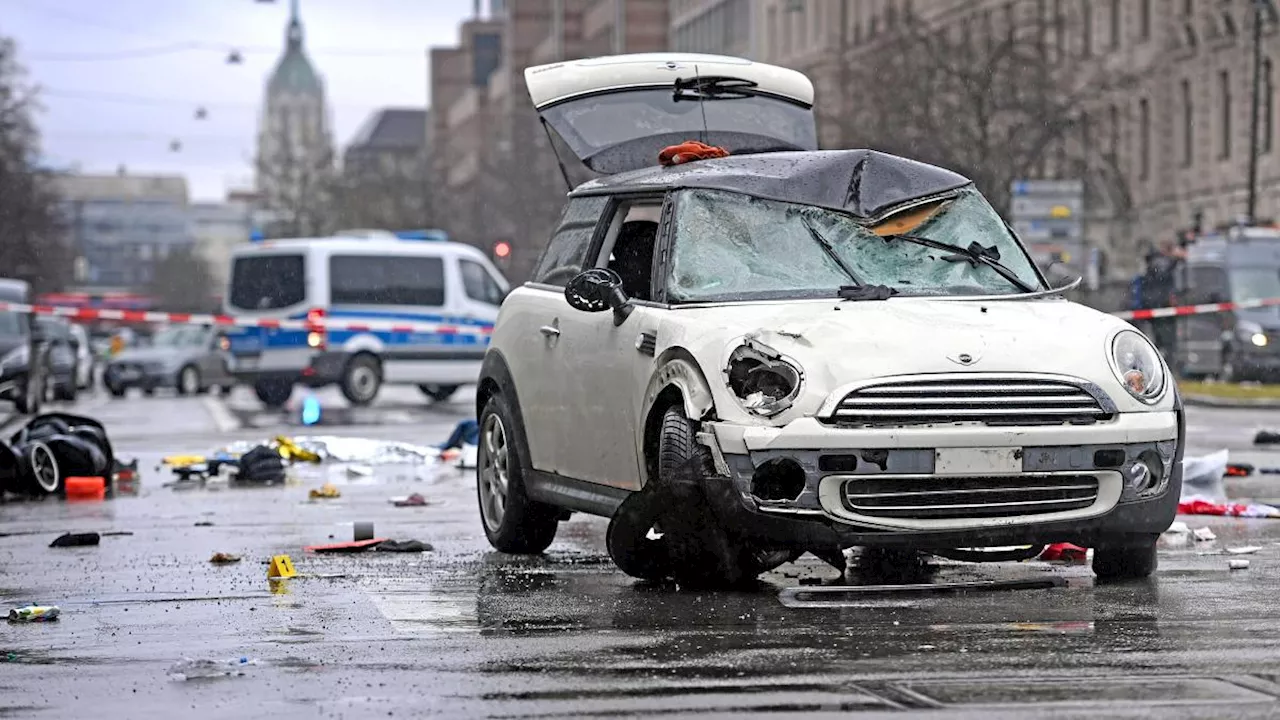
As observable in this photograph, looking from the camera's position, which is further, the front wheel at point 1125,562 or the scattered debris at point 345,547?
the scattered debris at point 345,547

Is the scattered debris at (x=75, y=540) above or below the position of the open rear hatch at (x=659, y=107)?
below

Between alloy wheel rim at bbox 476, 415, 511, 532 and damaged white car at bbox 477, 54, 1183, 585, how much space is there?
0.40 feet

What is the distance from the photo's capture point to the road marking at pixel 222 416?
26.7m

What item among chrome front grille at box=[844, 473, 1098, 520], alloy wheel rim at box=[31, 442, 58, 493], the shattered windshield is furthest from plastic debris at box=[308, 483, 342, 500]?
chrome front grille at box=[844, 473, 1098, 520]

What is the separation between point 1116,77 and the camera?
5606cm

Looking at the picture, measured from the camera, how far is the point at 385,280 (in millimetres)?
34062

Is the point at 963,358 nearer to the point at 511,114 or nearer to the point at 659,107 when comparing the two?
the point at 659,107

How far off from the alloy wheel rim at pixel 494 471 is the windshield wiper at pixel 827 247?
79.5 inches

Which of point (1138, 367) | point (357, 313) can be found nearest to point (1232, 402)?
point (357, 313)

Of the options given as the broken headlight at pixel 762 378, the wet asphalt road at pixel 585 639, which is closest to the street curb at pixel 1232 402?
the wet asphalt road at pixel 585 639

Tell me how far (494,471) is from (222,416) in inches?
797

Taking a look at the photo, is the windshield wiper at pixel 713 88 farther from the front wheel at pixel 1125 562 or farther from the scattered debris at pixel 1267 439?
the scattered debris at pixel 1267 439

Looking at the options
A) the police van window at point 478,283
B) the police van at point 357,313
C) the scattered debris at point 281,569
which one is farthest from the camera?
the police van window at point 478,283

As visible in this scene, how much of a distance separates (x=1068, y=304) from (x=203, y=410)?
25.6 metres
